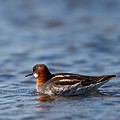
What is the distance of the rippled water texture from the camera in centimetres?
1454

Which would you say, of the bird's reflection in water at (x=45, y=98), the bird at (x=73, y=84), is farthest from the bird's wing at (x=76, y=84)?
the bird's reflection in water at (x=45, y=98)

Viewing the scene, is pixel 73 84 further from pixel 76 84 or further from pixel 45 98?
pixel 45 98

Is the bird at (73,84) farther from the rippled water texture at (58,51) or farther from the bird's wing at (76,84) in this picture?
the rippled water texture at (58,51)

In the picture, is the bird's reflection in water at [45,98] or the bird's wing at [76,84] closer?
the bird's reflection in water at [45,98]

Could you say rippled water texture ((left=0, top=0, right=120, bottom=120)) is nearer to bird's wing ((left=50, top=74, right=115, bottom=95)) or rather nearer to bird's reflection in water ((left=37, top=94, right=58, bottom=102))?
bird's reflection in water ((left=37, top=94, right=58, bottom=102))

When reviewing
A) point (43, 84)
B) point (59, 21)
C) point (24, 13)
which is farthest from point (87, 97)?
point (24, 13)

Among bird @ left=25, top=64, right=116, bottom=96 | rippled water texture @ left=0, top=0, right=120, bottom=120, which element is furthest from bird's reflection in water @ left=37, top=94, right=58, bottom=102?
bird @ left=25, top=64, right=116, bottom=96

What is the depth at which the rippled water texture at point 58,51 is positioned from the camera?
Answer: 572 inches

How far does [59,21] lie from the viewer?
29312 millimetres

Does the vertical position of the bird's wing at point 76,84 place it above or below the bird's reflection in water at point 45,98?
above

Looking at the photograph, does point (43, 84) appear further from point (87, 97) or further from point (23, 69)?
point (23, 69)

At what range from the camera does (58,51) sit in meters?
22.9

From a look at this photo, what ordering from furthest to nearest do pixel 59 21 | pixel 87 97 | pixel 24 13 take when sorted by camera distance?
pixel 24 13
pixel 59 21
pixel 87 97

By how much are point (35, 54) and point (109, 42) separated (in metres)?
3.15
